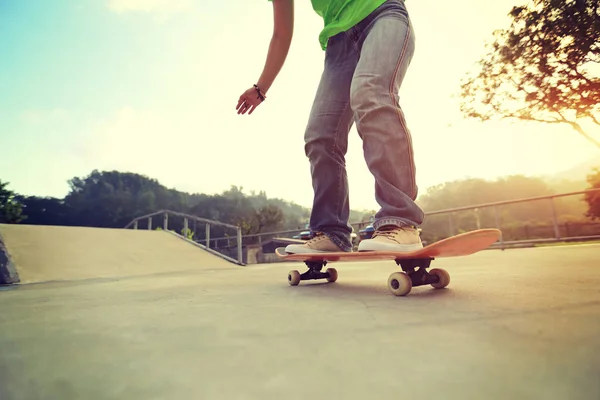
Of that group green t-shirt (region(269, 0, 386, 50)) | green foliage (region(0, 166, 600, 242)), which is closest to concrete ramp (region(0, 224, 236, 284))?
green t-shirt (region(269, 0, 386, 50))

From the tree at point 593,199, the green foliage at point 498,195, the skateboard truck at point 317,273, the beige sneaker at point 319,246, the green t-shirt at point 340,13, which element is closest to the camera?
the green t-shirt at point 340,13

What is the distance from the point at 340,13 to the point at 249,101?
0.63m

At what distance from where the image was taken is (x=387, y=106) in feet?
4.43

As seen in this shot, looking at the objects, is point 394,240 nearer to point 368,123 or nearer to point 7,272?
point 368,123

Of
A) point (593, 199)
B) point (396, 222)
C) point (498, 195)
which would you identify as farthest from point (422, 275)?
point (498, 195)

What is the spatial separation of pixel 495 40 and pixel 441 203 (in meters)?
27.9

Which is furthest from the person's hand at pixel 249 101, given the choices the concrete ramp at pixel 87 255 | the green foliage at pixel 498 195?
the green foliage at pixel 498 195

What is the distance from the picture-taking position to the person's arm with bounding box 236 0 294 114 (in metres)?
1.81

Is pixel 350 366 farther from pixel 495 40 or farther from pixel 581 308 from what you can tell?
pixel 495 40

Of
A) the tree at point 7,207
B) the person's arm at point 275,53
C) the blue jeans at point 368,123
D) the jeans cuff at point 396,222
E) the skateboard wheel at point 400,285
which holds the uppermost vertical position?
the tree at point 7,207

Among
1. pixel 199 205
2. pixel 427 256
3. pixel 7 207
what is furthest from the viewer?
pixel 199 205

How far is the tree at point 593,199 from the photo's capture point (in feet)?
55.9

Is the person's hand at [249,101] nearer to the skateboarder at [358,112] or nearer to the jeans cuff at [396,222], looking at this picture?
the skateboarder at [358,112]

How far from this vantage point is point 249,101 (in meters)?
1.85
